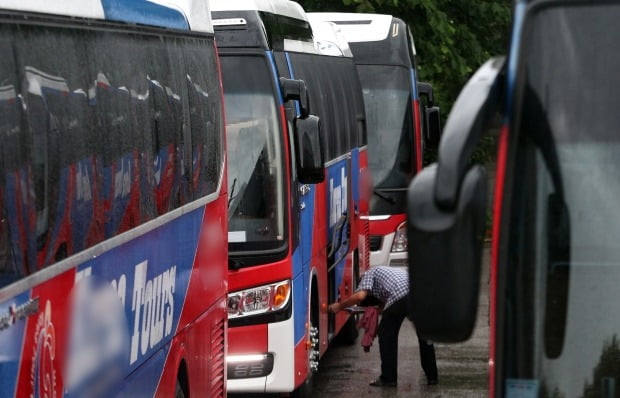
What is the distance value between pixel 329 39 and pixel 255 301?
5925mm

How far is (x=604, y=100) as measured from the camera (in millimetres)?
4852

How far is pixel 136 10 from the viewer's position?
7.55 metres

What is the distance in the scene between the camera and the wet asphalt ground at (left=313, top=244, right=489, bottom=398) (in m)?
13.9

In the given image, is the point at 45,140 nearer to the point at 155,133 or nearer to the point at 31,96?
the point at 31,96

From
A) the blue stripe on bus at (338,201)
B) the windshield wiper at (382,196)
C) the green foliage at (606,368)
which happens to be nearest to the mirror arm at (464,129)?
the green foliage at (606,368)

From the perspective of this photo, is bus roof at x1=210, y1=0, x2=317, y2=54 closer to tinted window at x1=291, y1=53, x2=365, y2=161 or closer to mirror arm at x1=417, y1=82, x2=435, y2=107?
tinted window at x1=291, y1=53, x2=365, y2=161

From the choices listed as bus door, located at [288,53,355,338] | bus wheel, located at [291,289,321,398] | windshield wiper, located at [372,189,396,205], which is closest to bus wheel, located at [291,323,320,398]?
bus wheel, located at [291,289,321,398]

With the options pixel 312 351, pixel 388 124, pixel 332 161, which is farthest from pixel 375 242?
pixel 312 351

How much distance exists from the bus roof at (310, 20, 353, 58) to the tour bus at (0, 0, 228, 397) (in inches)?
248

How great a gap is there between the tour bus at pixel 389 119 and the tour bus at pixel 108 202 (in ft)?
32.8

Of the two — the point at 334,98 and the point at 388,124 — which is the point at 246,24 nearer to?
the point at 334,98

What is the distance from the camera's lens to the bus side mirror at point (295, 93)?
1140 cm

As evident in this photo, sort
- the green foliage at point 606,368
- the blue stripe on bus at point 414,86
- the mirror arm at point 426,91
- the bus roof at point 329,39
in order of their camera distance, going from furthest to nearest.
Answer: the mirror arm at point 426,91 → the blue stripe on bus at point 414,86 → the bus roof at point 329,39 → the green foliage at point 606,368

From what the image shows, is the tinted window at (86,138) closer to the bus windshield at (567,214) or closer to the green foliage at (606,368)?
the bus windshield at (567,214)
